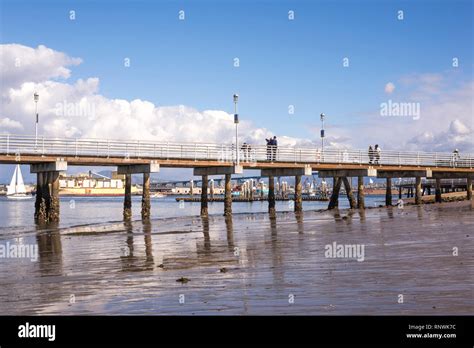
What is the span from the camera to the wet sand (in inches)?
337

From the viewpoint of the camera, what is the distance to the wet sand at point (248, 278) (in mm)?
8555

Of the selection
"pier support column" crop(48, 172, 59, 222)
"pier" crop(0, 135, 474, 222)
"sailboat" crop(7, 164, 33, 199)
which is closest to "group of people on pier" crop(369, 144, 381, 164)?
A: "pier" crop(0, 135, 474, 222)

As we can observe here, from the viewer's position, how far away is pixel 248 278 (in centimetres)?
1127

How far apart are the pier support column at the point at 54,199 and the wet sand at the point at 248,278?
1804 cm

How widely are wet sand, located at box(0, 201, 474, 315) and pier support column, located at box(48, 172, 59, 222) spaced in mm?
18042

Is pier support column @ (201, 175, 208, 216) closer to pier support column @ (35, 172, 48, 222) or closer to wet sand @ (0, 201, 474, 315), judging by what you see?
pier support column @ (35, 172, 48, 222)

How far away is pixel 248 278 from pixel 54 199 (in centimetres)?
2790
